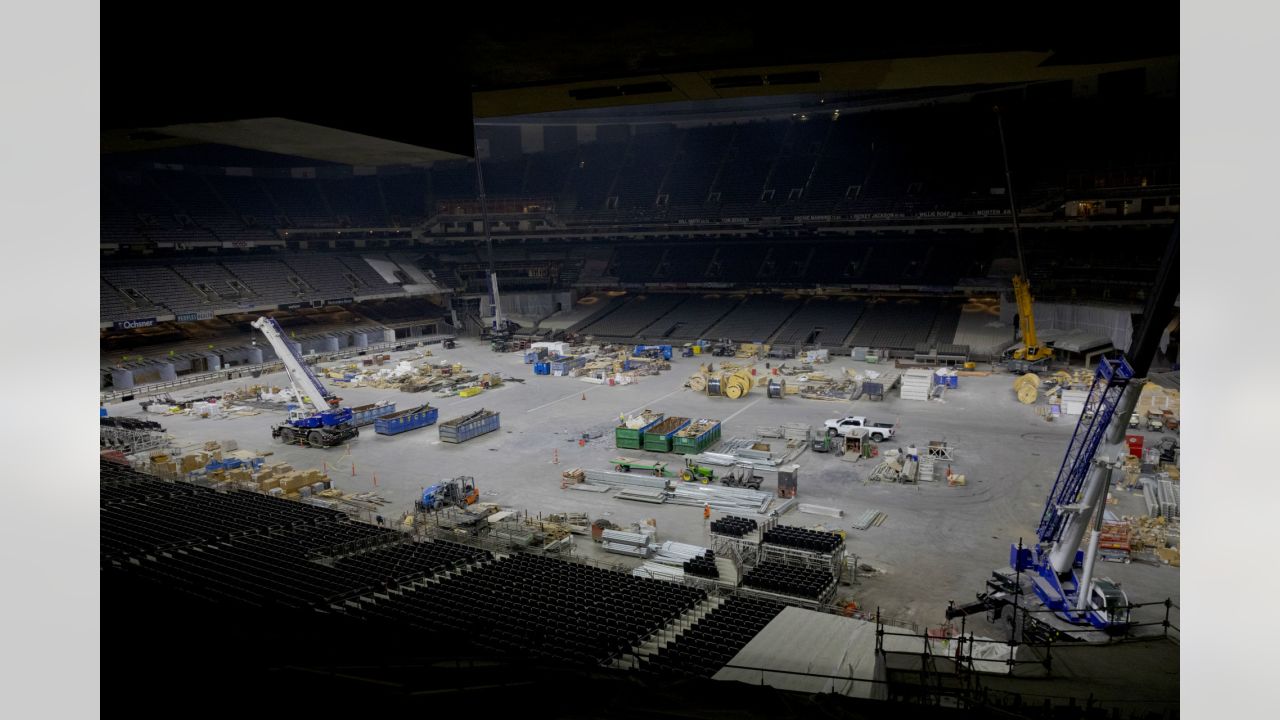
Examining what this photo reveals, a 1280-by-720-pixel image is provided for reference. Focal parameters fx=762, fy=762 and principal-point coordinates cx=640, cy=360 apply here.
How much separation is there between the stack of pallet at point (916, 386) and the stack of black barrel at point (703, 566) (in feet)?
58.0

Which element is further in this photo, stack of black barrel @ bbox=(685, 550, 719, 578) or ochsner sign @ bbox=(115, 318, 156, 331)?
ochsner sign @ bbox=(115, 318, 156, 331)

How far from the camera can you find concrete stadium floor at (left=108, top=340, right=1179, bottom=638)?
582 inches

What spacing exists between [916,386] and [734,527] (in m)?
17.1

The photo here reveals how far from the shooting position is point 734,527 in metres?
15.5

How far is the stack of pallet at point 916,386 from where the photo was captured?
29.6m

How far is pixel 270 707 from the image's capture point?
5258 millimetres

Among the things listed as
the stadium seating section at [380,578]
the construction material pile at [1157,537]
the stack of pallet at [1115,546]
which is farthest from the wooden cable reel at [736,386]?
the stadium seating section at [380,578]

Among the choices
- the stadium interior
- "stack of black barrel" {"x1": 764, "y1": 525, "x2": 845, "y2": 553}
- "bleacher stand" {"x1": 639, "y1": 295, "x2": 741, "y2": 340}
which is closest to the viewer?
the stadium interior

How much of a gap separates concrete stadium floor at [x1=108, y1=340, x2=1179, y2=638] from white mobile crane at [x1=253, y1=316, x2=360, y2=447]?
2.10 feet

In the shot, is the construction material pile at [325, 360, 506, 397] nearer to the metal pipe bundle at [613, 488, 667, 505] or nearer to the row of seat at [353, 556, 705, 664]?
the metal pipe bundle at [613, 488, 667, 505]

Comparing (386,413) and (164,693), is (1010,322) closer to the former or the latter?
(386,413)

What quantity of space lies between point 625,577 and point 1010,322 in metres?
33.4

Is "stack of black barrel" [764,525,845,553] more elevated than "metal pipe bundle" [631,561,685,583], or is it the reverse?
"stack of black barrel" [764,525,845,553]

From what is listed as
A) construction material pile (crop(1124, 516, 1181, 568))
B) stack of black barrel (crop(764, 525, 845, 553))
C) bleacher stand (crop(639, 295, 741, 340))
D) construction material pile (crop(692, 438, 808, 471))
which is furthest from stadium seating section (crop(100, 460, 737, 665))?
bleacher stand (crop(639, 295, 741, 340))
